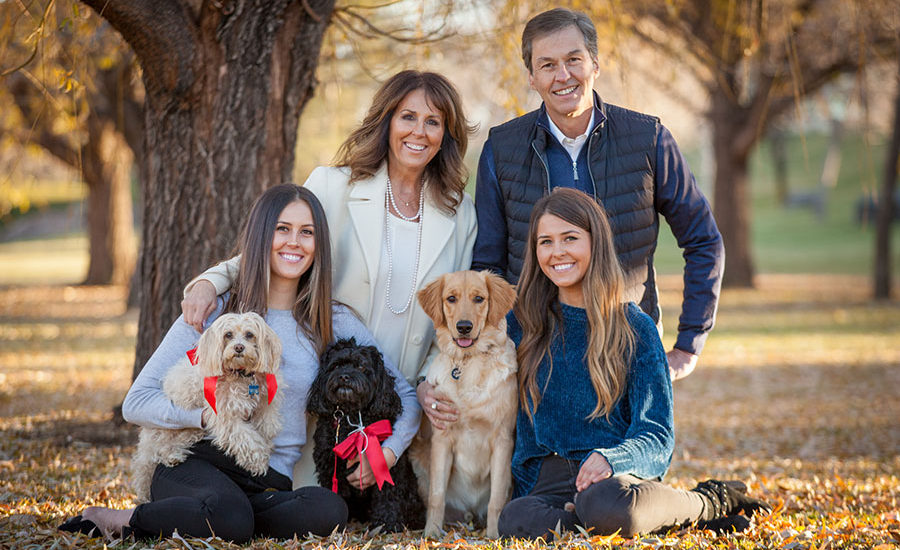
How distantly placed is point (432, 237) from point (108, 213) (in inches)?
574

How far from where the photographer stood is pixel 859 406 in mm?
8344

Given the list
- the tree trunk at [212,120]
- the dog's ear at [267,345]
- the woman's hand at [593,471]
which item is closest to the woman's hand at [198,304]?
the dog's ear at [267,345]

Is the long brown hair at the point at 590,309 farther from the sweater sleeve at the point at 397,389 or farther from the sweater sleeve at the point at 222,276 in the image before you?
the sweater sleeve at the point at 222,276

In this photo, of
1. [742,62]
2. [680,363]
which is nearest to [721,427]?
[680,363]

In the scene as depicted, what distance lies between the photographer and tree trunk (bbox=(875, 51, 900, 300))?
14617 millimetres

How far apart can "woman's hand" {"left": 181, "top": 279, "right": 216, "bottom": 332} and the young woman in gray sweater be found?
0.08 m

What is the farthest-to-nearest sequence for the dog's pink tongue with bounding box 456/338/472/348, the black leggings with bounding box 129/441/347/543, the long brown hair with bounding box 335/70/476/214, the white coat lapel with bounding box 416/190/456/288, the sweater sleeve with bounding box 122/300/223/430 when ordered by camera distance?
the white coat lapel with bounding box 416/190/456/288, the long brown hair with bounding box 335/70/476/214, the dog's pink tongue with bounding box 456/338/472/348, the sweater sleeve with bounding box 122/300/223/430, the black leggings with bounding box 129/441/347/543

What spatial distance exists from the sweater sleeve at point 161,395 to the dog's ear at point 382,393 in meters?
0.80

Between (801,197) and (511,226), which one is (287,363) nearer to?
(511,226)

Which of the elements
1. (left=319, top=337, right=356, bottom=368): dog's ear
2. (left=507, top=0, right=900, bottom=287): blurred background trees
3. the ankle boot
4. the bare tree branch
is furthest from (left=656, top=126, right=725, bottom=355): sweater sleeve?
(left=507, top=0, right=900, bottom=287): blurred background trees

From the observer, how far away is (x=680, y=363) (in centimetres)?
420

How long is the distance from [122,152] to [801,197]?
125ft

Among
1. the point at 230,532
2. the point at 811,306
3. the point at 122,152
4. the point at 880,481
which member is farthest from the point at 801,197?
the point at 230,532

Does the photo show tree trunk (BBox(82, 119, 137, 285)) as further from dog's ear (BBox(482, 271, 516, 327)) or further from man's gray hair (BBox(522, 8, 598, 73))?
dog's ear (BBox(482, 271, 516, 327))
